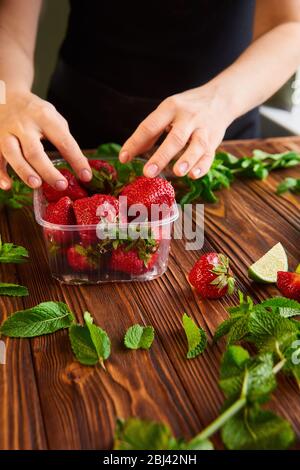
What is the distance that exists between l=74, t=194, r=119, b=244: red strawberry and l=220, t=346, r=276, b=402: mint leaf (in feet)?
1.07

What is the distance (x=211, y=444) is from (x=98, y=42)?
138 centimetres

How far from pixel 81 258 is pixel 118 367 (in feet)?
0.79

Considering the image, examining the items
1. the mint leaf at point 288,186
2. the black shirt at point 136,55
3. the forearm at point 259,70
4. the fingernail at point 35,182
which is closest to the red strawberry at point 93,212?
the fingernail at point 35,182

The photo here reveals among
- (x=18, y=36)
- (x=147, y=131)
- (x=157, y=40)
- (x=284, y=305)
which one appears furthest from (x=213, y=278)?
(x=157, y=40)

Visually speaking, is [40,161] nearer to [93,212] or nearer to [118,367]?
[93,212]

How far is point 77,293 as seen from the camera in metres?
1.09

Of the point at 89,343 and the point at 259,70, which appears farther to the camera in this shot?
the point at 259,70

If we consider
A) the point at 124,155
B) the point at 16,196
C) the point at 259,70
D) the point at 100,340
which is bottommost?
the point at 16,196

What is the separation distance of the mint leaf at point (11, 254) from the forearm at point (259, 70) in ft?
1.76

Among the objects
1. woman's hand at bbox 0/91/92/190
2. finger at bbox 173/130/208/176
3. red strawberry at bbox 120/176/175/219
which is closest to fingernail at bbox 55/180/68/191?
woman's hand at bbox 0/91/92/190

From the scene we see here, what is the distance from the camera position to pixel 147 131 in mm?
1217

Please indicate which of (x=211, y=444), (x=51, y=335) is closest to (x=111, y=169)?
(x=51, y=335)

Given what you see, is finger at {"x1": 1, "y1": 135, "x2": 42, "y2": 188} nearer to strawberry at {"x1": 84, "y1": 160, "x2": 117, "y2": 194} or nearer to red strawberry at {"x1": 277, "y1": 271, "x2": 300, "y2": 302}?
strawberry at {"x1": 84, "y1": 160, "x2": 117, "y2": 194}
